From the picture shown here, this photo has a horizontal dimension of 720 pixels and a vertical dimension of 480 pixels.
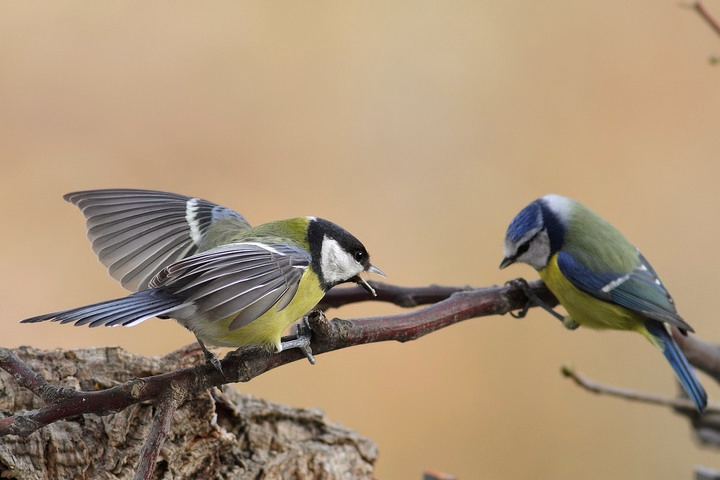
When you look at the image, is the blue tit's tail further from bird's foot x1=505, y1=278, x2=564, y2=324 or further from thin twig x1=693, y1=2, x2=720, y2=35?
thin twig x1=693, y1=2, x2=720, y2=35

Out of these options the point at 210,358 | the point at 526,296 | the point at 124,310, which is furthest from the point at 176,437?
the point at 526,296

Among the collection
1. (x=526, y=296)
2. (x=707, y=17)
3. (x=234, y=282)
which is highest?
(x=234, y=282)

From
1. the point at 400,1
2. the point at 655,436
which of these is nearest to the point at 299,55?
the point at 400,1

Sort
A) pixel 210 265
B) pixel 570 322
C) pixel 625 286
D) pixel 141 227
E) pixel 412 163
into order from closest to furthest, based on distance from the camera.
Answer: pixel 210 265 → pixel 141 227 → pixel 625 286 → pixel 570 322 → pixel 412 163

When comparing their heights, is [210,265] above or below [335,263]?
above

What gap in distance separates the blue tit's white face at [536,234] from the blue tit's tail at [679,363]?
0.27m

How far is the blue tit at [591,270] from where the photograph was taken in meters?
1.70

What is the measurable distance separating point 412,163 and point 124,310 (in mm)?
1773

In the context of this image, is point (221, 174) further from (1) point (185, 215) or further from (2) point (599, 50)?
(2) point (599, 50)

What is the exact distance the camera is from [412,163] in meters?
2.75

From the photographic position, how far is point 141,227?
1527 mm

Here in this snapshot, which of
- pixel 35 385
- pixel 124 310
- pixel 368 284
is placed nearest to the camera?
pixel 35 385

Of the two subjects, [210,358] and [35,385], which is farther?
[210,358]

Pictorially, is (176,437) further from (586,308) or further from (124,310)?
(586,308)
